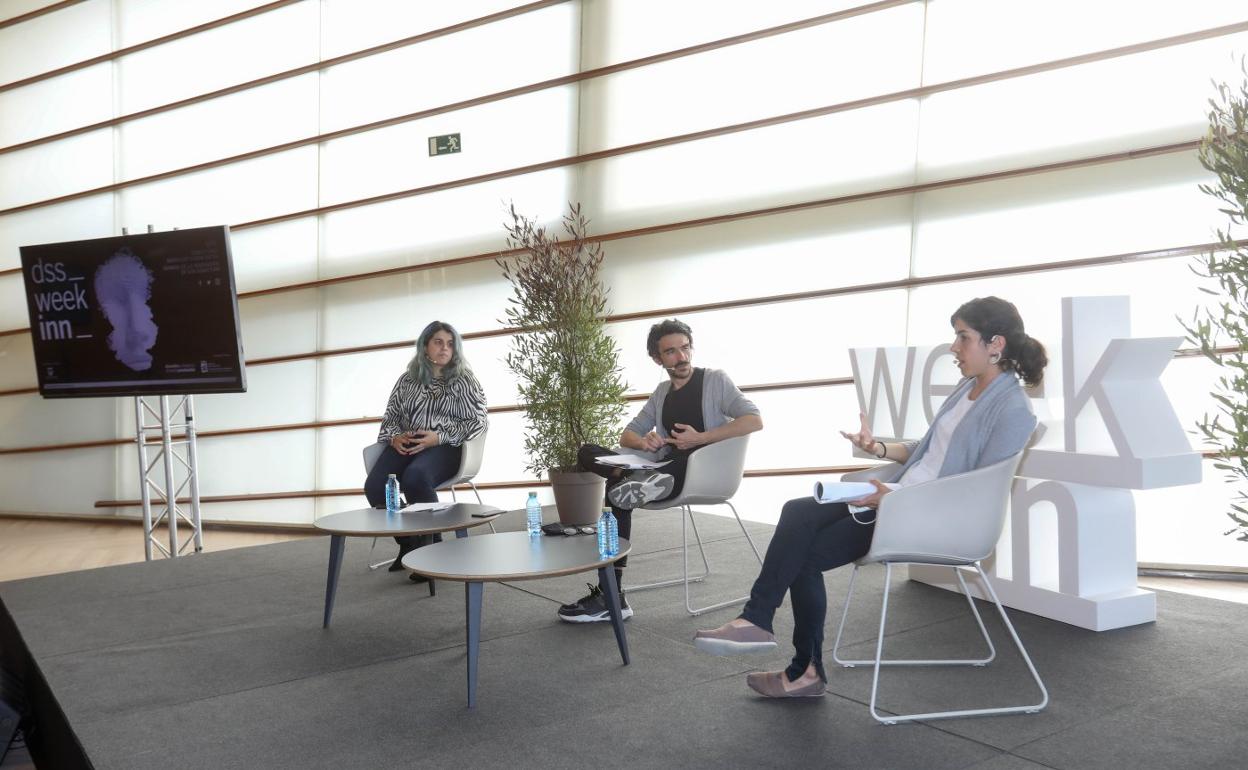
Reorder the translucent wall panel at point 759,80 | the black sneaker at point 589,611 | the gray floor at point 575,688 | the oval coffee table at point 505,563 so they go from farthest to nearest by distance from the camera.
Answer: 1. the translucent wall panel at point 759,80
2. the black sneaker at point 589,611
3. the oval coffee table at point 505,563
4. the gray floor at point 575,688

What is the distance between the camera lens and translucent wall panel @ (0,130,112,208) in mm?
8750

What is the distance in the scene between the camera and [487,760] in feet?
8.33

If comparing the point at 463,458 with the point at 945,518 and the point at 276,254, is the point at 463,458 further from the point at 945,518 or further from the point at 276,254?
the point at 276,254

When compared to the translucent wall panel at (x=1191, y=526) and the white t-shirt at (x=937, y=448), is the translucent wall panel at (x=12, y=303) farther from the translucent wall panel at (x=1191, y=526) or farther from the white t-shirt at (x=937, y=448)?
the translucent wall panel at (x=1191, y=526)

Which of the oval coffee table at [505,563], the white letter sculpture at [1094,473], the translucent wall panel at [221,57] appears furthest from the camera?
the translucent wall panel at [221,57]

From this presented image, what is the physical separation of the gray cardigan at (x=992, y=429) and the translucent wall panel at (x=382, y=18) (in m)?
5.27

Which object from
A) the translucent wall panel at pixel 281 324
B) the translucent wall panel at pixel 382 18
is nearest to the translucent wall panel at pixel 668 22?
the translucent wall panel at pixel 382 18

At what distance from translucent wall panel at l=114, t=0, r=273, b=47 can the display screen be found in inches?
117

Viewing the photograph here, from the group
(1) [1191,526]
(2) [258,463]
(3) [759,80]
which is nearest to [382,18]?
(3) [759,80]

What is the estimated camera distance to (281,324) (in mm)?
7980

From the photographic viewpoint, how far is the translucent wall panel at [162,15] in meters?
8.09

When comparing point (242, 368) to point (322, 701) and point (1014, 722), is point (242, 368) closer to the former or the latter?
point (322, 701)

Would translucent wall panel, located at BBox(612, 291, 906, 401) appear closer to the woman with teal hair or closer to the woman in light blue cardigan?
the woman with teal hair

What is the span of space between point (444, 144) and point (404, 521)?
398 cm
